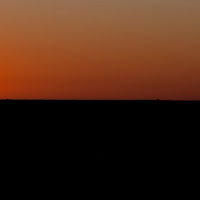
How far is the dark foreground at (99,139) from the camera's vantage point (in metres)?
12.7

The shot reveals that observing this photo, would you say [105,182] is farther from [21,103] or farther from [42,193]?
[21,103]

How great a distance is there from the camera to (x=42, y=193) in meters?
12.0

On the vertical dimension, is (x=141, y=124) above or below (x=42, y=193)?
above

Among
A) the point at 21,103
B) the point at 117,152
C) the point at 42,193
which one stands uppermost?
the point at 21,103

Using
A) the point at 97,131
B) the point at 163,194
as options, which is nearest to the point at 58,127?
the point at 97,131

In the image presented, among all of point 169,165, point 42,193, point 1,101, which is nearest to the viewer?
point 42,193

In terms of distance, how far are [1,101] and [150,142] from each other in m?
3.61

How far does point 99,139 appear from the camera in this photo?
13383mm

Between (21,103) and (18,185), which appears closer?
(18,185)

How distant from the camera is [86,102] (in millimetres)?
14172

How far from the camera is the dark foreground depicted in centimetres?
1272

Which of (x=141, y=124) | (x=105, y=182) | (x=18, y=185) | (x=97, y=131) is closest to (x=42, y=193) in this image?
(x=18, y=185)

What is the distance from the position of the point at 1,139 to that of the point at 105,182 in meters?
2.53

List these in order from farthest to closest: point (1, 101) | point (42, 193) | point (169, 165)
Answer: point (1, 101) < point (169, 165) < point (42, 193)
